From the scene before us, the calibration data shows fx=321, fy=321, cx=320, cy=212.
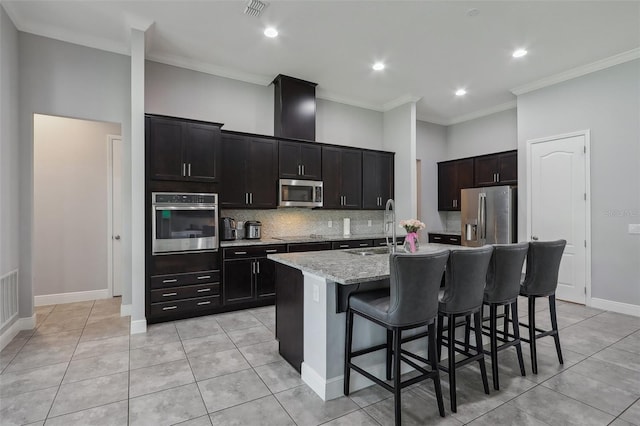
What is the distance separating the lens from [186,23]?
11.4ft

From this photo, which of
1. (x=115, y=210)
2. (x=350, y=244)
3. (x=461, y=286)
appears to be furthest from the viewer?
(x=350, y=244)

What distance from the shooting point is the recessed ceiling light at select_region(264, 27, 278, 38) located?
358 cm

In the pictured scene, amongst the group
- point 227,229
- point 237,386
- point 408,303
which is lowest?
point 237,386

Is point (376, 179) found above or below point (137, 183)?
above

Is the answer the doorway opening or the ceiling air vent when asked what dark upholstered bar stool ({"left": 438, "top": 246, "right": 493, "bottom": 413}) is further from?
the doorway opening

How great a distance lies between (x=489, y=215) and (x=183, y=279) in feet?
15.9

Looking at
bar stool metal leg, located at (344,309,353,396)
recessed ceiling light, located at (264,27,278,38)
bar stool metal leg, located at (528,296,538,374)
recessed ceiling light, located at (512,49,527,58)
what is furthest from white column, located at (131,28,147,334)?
recessed ceiling light, located at (512,49,527,58)

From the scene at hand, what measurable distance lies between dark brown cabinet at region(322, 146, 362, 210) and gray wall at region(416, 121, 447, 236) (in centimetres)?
187

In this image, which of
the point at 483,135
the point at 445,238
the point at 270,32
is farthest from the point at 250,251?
the point at 483,135

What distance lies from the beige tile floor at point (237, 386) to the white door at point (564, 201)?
1.23 meters

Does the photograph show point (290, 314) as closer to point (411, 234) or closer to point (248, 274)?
point (411, 234)

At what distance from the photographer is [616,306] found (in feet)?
13.7

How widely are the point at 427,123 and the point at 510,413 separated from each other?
5.90m

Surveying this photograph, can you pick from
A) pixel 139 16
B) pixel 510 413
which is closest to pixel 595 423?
pixel 510 413
